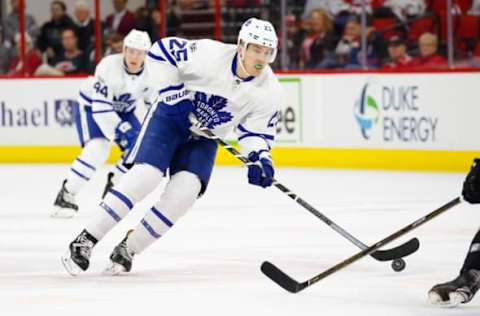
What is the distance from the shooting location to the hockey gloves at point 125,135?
7887 millimetres

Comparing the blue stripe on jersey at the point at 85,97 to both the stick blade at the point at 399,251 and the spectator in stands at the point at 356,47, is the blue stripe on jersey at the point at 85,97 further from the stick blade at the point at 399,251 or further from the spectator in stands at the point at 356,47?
the stick blade at the point at 399,251

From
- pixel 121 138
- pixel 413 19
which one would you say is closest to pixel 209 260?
pixel 121 138

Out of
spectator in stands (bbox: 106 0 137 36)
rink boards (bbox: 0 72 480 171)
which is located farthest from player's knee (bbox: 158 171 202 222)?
spectator in stands (bbox: 106 0 137 36)

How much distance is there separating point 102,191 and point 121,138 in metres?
1.56

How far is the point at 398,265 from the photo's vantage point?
538 centimetres

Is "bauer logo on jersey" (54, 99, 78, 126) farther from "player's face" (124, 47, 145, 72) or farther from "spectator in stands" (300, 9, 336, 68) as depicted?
"player's face" (124, 47, 145, 72)

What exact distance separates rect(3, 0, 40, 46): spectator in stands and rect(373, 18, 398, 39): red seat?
3.42m

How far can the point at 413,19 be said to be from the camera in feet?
33.7

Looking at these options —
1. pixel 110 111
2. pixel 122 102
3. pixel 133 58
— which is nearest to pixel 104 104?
pixel 110 111

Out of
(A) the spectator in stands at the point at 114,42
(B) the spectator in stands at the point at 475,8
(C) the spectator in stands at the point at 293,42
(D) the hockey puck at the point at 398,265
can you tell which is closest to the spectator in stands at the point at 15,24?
(A) the spectator in stands at the point at 114,42

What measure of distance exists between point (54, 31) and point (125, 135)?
429 centimetres

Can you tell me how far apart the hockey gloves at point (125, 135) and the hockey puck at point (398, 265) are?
9.40 ft

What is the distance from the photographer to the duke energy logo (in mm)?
10445

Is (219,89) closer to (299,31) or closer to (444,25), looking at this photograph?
(444,25)
